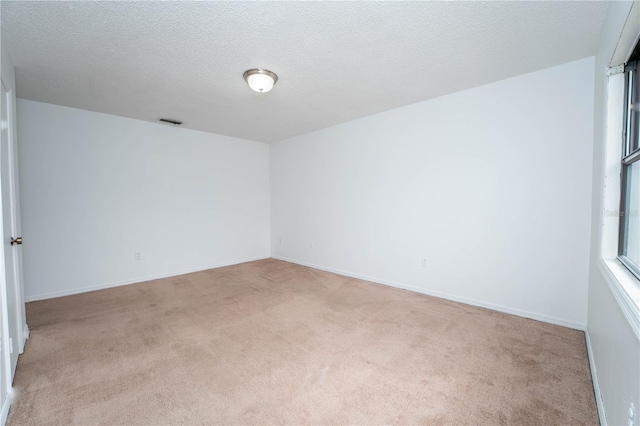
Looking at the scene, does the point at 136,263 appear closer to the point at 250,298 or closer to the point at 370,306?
the point at 250,298

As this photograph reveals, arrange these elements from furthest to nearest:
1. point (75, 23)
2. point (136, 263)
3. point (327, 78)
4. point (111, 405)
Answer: point (136, 263), point (327, 78), point (75, 23), point (111, 405)

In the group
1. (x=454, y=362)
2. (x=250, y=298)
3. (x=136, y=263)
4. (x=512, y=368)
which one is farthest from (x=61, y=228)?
(x=512, y=368)

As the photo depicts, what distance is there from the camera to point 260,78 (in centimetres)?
263

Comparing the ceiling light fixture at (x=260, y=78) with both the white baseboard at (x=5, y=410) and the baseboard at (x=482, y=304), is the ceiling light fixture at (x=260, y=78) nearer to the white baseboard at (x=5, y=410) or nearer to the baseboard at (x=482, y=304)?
the white baseboard at (x=5, y=410)

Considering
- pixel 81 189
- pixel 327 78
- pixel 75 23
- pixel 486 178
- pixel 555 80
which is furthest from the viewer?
pixel 81 189

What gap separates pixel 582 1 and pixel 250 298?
13.0 feet

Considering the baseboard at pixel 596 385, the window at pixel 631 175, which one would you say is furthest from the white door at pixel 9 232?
the window at pixel 631 175

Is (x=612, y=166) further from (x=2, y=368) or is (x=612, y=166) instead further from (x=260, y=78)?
(x=2, y=368)

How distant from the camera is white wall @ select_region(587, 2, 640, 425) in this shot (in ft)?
3.69

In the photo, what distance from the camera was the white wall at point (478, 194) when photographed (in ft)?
8.55

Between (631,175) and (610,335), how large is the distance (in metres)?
0.97

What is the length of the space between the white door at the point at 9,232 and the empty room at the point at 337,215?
1.5 inches

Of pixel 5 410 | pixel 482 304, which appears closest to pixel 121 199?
pixel 5 410

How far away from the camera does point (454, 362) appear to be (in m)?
2.12
